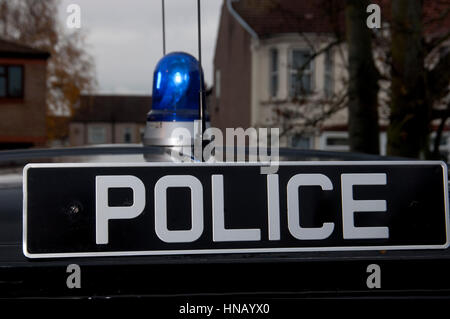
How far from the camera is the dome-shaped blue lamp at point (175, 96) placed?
2.71 m

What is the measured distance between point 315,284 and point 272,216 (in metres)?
0.22

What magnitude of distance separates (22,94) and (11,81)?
740 mm

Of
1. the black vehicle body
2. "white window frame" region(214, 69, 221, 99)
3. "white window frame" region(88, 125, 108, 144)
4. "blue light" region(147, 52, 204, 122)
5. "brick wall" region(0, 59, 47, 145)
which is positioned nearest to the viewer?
the black vehicle body

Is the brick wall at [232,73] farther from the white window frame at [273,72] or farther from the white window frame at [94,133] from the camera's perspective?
the white window frame at [94,133]

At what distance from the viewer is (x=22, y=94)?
102 ft

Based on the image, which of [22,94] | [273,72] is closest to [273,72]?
[273,72]

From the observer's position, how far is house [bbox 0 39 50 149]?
100 feet

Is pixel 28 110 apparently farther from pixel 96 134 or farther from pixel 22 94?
pixel 96 134

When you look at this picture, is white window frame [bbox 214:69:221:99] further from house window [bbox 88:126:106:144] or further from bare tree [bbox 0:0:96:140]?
house window [bbox 88:126:106:144]

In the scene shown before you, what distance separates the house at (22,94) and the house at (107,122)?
134 ft

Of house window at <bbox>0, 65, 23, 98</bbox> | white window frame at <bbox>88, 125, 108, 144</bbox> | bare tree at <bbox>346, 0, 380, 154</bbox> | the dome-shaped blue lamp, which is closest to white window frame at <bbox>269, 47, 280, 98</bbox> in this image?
house window at <bbox>0, 65, 23, 98</bbox>

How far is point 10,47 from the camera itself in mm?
31000

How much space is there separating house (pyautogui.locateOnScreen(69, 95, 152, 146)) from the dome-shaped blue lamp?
70.4 m

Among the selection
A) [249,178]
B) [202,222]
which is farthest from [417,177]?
[202,222]
